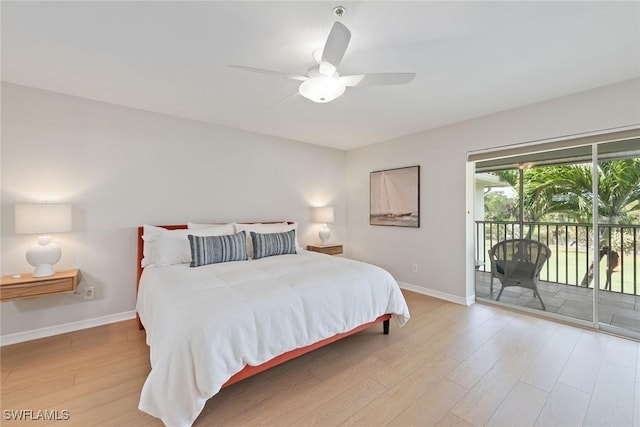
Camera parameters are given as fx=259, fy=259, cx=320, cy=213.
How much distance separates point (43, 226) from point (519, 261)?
203 inches

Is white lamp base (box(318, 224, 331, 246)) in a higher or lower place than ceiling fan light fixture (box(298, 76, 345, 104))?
lower

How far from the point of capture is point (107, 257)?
9.50 ft

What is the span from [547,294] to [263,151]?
4.45 m

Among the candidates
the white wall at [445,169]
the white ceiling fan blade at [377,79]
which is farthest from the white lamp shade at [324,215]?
the white ceiling fan blade at [377,79]

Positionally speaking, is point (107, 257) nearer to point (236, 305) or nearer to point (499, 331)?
point (236, 305)

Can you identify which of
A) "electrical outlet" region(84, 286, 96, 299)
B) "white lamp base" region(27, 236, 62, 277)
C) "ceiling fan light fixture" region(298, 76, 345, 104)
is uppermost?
"ceiling fan light fixture" region(298, 76, 345, 104)

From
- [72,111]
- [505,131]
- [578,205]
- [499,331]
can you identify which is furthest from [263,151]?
[578,205]

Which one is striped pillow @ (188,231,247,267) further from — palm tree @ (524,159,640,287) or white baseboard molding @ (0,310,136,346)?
palm tree @ (524,159,640,287)

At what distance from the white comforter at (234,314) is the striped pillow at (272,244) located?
38 centimetres

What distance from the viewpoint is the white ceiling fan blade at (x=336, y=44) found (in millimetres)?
1417

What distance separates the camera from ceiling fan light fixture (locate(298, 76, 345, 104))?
1804mm

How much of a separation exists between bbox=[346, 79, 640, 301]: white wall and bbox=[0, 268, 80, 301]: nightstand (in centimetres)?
401

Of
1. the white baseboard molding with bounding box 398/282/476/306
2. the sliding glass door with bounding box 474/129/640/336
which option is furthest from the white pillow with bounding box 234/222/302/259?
the sliding glass door with bounding box 474/129/640/336

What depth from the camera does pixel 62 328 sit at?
8.70 ft
